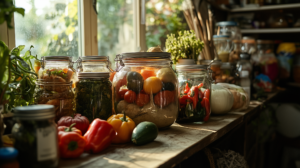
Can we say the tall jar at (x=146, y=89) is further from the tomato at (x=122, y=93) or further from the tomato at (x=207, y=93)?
the tomato at (x=207, y=93)

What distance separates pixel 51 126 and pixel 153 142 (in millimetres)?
358

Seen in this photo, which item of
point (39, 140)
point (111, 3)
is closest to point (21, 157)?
point (39, 140)

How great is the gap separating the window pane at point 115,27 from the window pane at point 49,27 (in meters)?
0.27

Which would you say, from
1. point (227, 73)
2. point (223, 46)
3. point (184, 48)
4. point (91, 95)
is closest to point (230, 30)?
point (223, 46)

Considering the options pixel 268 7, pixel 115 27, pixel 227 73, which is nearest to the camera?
pixel 227 73

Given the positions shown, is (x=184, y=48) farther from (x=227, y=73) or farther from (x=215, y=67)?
(x=227, y=73)

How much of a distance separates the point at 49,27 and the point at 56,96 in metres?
0.50

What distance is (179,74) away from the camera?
1.18 meters

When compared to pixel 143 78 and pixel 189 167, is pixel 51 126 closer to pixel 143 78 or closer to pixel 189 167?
pixel 143 78

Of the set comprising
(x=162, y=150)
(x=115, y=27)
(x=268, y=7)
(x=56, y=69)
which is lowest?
(x=162, y=150)

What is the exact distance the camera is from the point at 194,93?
42.9 inches

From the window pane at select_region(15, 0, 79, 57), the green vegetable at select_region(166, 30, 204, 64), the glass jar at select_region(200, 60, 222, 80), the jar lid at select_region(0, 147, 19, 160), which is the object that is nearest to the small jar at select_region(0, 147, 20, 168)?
the jar lid at select_region(0, 147, 19, 160)

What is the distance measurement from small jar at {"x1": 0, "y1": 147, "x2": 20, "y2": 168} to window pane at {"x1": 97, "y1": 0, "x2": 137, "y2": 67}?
111 cm

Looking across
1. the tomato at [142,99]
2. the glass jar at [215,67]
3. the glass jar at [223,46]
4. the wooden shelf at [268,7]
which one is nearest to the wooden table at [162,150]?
the tomato at [142,99]
